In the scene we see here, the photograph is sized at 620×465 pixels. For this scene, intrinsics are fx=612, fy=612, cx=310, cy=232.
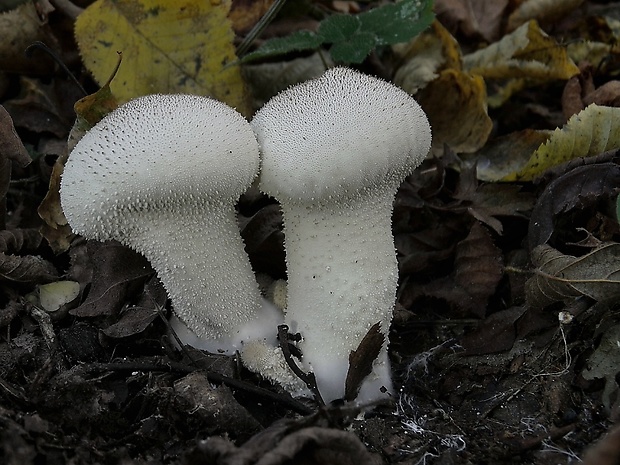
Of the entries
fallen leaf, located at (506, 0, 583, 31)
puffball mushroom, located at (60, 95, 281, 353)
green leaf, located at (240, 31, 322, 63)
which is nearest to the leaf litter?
green leaf, located at (240, 31, 322, 63)

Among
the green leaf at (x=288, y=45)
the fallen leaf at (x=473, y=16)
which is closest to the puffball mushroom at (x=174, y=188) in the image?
the green leaf at (x=288, y=45)

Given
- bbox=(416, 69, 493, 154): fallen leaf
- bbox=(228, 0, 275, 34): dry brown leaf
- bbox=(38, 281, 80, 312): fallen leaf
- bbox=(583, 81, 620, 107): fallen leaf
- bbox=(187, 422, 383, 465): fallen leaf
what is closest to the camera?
bbox=(187, 422, 383, 465): fallen leaf

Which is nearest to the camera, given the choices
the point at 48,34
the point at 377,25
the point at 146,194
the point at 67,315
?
the point at 146,194

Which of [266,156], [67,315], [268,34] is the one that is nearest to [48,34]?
[268,34]

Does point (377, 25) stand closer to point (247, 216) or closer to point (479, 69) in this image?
point (479, 69)

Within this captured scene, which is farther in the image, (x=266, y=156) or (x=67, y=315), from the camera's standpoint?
(x=67, y=315)

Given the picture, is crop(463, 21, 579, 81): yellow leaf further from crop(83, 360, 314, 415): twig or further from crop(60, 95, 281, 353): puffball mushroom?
crop(83, 360, 314, 415): twig
